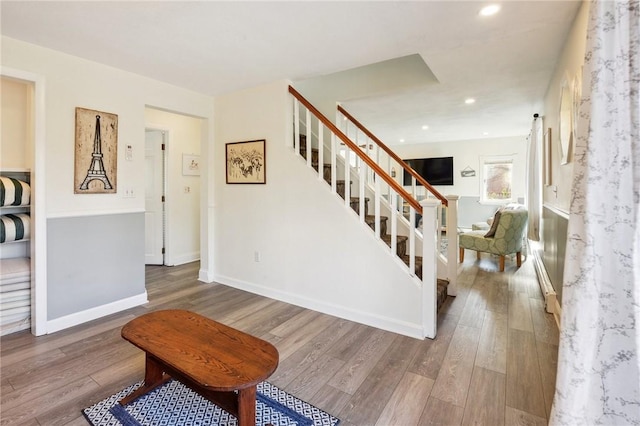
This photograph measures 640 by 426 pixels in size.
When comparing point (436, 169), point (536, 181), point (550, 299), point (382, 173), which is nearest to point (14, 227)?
point (382, 173)

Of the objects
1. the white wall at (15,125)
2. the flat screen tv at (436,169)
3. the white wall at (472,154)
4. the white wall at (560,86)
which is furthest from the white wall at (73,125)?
the white wall at (472,154)

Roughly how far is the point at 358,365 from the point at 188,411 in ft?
3.50

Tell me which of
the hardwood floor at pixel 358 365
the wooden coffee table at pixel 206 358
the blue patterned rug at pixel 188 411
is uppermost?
the wooden coffee table at pixel 206 358

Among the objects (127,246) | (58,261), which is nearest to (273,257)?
(127,246)

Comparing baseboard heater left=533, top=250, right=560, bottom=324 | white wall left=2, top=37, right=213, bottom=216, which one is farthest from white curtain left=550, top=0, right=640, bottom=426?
white wall left=2, top=37, right=213, bottom=216

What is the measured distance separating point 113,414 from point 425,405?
168 cm

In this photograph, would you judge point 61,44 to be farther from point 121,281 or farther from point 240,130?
point 121,281

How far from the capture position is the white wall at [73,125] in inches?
98.7

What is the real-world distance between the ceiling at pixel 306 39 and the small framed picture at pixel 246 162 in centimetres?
66

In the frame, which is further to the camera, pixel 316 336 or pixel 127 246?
pixel 127 246

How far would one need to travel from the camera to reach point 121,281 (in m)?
3.04

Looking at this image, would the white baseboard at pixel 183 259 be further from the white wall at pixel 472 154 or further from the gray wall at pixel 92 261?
the white wall at pixel 472 154

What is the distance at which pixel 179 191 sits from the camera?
4801 mm

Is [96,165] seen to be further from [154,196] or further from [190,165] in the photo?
[190,165]
